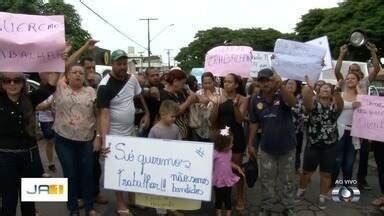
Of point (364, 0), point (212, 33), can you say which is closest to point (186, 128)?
point (364, 0)

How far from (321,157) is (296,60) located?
1295 mm

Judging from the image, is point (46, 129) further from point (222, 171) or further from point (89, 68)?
point (222, 171)

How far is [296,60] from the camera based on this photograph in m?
5.84

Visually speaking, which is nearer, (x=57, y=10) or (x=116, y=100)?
(x=116, y=100)

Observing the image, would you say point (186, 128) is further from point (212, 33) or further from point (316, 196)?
point (212, 33)

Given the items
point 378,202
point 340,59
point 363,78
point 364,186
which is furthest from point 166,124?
point 364,186

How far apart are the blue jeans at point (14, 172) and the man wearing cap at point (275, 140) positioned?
7.57 ft

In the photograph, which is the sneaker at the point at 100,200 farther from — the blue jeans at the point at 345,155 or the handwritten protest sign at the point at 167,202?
the blue jeans at the point at 345,155

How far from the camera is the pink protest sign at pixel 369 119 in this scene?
6.42m

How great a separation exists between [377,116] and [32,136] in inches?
161

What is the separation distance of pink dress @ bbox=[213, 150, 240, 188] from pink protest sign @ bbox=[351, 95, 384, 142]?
1.93m

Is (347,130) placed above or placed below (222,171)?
above

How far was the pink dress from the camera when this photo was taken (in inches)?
217

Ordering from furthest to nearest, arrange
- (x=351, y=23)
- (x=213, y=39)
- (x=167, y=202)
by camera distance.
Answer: (x=213, y=39) < (x=351, y=23) < (x=167, y=202)
